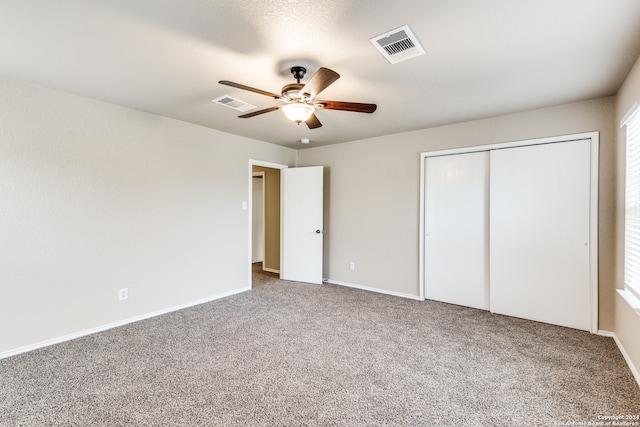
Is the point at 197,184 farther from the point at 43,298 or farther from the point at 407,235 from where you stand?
the point at 407,235

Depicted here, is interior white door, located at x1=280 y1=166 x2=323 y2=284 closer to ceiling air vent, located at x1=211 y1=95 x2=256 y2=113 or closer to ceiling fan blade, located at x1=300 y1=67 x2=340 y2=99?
ceiling air vent, located at x1=211 y1=95 x2=256 y2=113

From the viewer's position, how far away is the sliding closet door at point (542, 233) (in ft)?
9.80

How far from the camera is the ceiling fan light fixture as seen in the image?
2.26 m

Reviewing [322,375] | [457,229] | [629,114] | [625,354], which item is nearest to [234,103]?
[322,375]

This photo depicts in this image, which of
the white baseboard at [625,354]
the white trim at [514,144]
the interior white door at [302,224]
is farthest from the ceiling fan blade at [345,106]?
the white baseboard at [625,354]

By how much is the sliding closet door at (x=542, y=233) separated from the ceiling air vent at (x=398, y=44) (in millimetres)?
2098

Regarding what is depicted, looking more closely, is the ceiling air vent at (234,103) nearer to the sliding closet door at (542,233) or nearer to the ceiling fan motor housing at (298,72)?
the ceiling fan motor housing at (298,72)

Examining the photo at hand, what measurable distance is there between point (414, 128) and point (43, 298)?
447 cm

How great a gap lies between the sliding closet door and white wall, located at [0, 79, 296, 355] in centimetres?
356

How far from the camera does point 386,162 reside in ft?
14.3

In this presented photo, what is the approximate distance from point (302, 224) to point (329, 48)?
3.30m

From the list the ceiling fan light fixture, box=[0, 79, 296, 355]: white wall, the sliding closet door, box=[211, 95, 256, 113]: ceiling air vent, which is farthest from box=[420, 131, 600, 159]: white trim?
box=[0, 79, 296, 355]: white wall

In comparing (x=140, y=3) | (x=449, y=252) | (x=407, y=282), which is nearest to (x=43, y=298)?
(x=140, y=3)

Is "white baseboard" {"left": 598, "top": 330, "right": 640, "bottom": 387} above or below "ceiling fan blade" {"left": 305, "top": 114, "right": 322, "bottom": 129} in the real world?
below
